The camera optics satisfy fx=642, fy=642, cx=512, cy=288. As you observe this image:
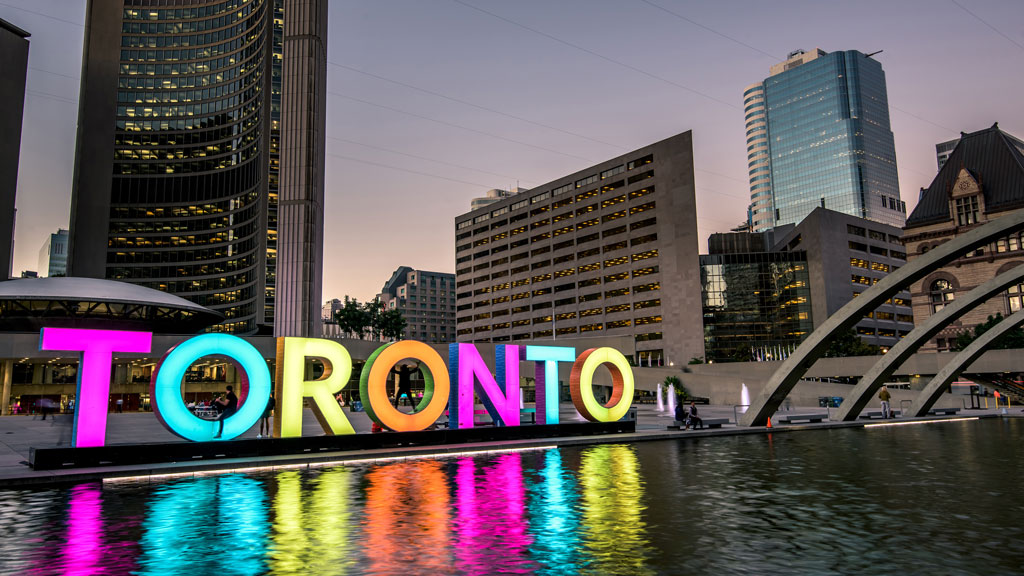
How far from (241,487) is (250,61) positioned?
136m

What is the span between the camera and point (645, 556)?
8594 mm

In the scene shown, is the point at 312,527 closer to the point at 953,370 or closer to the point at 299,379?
the point at 299,379

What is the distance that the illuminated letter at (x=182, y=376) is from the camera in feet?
62.5

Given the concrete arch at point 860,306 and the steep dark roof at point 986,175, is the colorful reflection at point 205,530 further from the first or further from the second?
the steep dark roof at point 986,175

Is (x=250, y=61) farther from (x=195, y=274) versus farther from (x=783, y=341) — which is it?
(x=783, y=341)

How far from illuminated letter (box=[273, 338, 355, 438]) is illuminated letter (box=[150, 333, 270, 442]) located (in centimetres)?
71

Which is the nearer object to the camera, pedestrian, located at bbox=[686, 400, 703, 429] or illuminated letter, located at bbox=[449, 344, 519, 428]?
illuminated letter, located at bbox=[449, 344, 519, 428]

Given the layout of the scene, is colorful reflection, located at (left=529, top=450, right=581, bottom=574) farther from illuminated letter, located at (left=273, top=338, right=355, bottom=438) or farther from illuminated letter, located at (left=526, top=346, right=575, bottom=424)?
illuminated letter, located at (left=526, top=346, right=575, bottom=424)

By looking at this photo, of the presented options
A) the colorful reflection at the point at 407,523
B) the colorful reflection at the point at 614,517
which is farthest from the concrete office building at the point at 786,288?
the colorful reflection at the point at 407,523

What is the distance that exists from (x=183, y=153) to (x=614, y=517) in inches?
5868

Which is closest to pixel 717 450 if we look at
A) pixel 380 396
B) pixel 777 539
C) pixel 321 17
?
pixel 380 396

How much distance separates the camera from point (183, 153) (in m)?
138

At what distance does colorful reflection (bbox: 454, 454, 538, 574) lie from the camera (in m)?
8.32

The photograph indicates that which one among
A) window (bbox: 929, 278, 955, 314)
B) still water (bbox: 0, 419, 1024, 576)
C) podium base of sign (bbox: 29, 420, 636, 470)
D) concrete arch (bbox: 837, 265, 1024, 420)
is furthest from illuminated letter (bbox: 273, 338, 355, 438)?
window (bbox: 929, 278, 955, 314)
